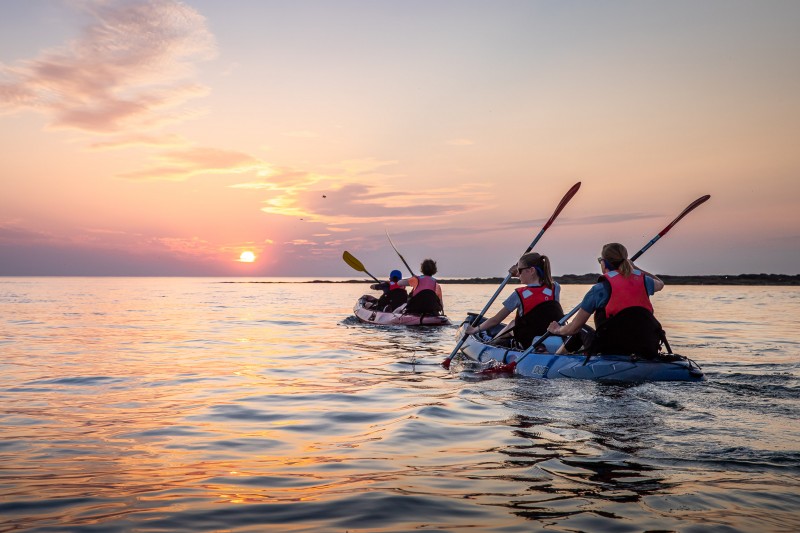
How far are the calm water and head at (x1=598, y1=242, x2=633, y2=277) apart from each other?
1642 millimetres

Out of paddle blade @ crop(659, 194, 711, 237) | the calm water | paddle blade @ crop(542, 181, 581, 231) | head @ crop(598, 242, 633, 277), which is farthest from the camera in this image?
paddle blade @ crop(542, 181, 581, 231)

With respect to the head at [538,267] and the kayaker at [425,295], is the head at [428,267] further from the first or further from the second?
the head at [538,267]

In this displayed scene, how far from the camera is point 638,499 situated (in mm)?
4195

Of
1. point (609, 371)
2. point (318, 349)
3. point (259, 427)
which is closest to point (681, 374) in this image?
point (609, 371)

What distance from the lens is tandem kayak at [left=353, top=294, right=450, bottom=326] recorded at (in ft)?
69.4

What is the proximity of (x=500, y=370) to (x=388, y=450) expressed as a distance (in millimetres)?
5558

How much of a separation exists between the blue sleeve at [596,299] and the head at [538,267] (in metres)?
1.98

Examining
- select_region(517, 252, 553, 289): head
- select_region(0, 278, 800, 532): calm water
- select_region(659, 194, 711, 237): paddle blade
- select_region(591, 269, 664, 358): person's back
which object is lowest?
select_region(0, 278, 800, 532): calm water

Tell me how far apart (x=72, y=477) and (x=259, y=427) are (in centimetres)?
229

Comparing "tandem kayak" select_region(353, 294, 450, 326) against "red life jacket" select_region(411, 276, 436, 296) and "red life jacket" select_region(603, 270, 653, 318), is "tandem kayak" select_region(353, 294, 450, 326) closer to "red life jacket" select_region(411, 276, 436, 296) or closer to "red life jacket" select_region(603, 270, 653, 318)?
"red life jacket" select_region(411, 276, 436, 296)

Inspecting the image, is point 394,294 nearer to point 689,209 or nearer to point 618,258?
point 689,209

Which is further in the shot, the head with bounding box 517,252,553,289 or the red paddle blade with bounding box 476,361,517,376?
the head with bounding box 517,252,553,289

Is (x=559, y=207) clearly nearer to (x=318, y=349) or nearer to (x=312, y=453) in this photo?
(x=318, y=349)

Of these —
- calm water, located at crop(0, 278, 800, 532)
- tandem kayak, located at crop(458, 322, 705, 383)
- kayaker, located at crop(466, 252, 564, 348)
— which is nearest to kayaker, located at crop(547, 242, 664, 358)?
tandem kayak, located at crop(458, 322, 705, 383)
